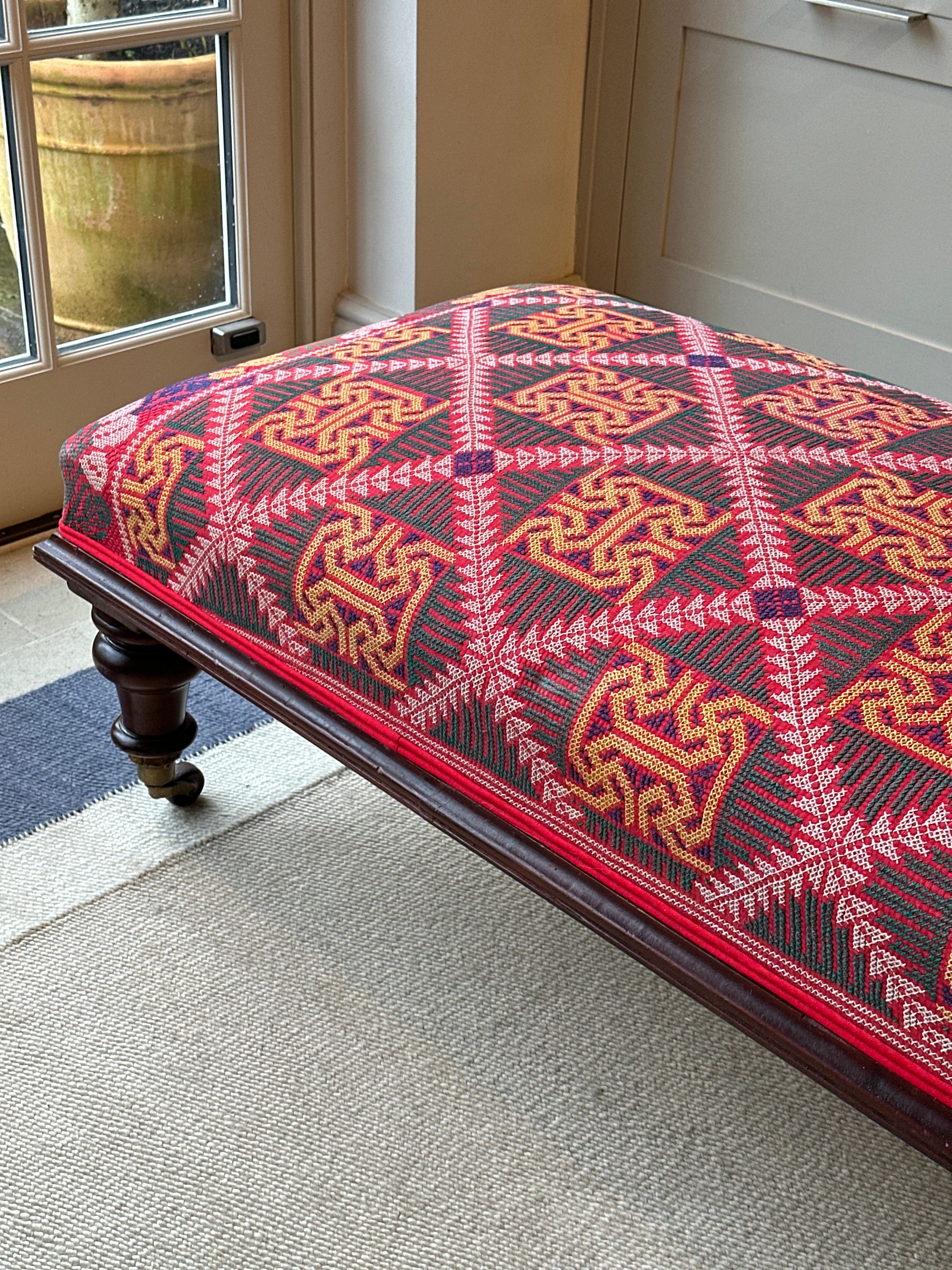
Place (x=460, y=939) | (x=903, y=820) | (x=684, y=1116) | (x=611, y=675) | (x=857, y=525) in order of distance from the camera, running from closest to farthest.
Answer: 1. (x=903, y=820)
2. (x=611, y=675)
3. (x=857, y=525)
4. (x=684, y=1116)
5. (x=460, y=939)

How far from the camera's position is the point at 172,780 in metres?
1.46

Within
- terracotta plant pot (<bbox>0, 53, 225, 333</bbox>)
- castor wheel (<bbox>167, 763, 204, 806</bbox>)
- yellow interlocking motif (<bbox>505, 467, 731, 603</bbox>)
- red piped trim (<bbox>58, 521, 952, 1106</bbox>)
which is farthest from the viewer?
terracotta plant pot (<bbox>0, 53, 225, 333</bbox>)

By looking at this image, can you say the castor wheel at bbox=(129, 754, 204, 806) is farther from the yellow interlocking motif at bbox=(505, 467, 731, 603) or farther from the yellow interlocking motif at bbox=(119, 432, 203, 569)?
the yellow interlocking motif at bbox=(505, 467, 731, 603)

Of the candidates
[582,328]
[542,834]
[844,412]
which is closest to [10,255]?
[582,328]

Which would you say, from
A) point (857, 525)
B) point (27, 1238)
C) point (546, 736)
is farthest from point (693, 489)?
point (27, 1238)

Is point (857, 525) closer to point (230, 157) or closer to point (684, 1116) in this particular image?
point (684, 1116)

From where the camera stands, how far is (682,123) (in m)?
2.29

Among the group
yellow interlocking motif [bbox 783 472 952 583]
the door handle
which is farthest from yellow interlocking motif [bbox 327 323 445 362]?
the door handle

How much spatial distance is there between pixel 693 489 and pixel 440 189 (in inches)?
52.9

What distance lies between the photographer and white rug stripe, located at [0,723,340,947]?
1381 mm

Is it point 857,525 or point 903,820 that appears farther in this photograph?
point 857,525

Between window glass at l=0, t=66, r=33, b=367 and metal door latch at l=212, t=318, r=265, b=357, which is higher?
window glass at l=0, t=66, r=33, b=367

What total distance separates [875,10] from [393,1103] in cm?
169

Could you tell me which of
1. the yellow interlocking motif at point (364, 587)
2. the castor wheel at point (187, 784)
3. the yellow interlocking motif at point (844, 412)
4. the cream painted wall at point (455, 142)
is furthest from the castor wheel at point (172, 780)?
the cream painted wall at point (455, 142)
